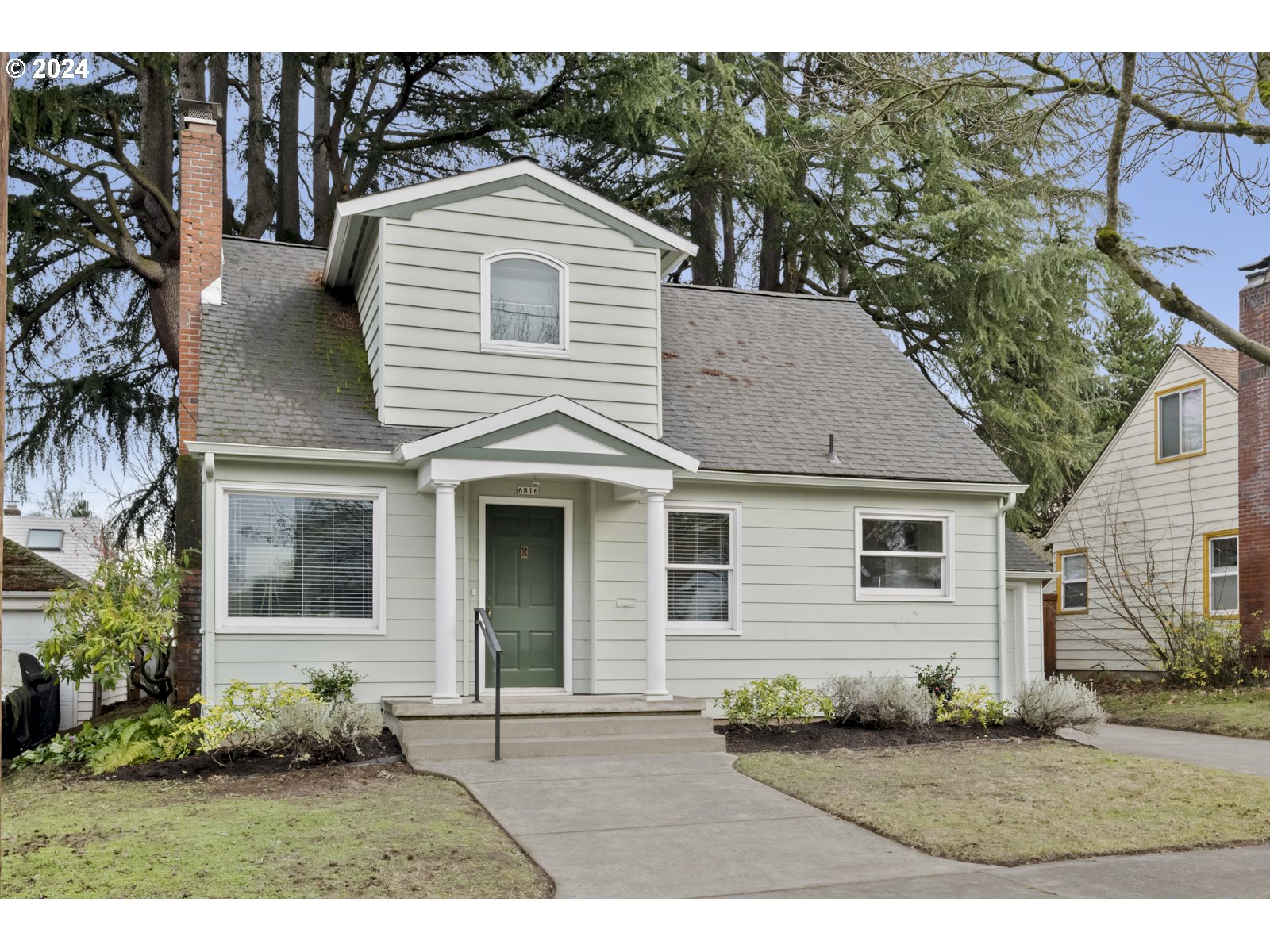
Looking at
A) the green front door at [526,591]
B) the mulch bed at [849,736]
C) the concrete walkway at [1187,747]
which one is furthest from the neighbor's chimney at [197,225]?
the concrete walkway at [1187,747]

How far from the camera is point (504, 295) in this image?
41.0 feet

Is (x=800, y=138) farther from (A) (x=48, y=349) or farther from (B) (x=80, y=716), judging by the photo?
(B) (x=80, y=716)

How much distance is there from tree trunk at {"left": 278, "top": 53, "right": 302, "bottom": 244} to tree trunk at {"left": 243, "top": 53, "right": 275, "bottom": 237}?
9.4 inches

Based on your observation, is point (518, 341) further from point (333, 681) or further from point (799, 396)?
point (333, 681)

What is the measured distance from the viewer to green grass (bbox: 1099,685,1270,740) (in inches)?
546

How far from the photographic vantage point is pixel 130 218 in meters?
19.3

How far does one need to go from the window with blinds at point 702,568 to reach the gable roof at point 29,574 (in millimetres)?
8928

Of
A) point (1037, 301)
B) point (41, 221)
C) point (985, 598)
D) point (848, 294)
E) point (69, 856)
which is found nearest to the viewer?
point (69, 856)

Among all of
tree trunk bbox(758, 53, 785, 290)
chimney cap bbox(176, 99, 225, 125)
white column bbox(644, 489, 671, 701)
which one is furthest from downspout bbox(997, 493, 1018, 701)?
chimney cap bbox(176, 99, 225, 125)

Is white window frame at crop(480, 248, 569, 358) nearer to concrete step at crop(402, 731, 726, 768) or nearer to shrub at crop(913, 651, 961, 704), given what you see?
concrete step at crop(402, 731, 726, 768)

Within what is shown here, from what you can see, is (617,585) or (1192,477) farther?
(1192,477)

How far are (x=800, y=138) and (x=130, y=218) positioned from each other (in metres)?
11.2

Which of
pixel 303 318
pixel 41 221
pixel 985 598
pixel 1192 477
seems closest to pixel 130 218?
pixel 41 221

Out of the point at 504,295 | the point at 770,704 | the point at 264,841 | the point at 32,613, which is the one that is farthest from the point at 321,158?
the point at 264,841
